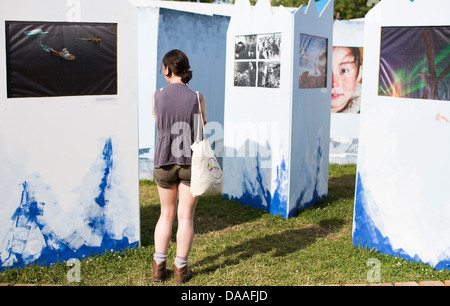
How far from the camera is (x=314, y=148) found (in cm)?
650

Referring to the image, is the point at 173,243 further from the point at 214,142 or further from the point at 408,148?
the point at 214,142

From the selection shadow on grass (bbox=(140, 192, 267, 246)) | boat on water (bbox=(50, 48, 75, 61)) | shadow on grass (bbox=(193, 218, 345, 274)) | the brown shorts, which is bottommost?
shadow on grass (bbox=(193, 218, 345, 274))

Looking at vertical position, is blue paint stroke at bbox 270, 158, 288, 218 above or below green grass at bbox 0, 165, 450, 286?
above

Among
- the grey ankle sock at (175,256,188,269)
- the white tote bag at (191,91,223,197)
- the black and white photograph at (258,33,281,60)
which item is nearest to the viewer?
the white tote bag at (191,91,223,197)

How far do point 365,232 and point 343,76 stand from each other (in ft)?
18.0

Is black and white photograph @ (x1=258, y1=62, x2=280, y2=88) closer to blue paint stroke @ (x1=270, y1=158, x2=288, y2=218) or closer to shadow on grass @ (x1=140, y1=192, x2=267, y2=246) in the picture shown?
blue paint stroke @ (x1=270, y1=158, x2=288, y2=218)

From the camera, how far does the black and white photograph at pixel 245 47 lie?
631 cm

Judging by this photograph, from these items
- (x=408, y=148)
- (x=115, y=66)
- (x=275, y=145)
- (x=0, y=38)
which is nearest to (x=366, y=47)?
(x=408, y=148)

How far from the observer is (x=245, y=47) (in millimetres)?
6426

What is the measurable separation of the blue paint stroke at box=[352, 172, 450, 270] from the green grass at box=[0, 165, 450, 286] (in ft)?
0.24

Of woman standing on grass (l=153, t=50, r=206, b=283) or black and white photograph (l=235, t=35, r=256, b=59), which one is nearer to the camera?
woman standing on grass (l=153, t=50, r=206, b=283)

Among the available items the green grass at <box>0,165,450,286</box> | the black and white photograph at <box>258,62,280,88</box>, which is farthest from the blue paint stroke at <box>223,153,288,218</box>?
the black and white photograph at <box>258,62,280,88</box>

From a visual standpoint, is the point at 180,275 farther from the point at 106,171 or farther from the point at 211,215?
the point at 211,215

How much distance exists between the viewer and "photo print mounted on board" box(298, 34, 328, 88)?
19.6 feet
